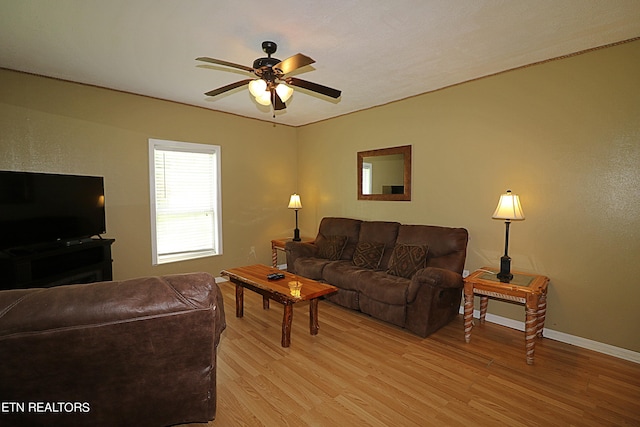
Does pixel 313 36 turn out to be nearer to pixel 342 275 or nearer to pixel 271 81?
pixel 271 81

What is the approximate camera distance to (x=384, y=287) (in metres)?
3.18

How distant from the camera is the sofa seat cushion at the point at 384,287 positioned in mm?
3070

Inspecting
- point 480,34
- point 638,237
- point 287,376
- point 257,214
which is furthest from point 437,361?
point 257,214

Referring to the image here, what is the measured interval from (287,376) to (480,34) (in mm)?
3072

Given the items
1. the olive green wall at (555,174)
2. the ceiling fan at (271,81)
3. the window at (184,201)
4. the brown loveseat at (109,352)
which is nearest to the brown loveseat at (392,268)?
the olive green wall at (555,174)

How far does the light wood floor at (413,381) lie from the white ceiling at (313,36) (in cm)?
266

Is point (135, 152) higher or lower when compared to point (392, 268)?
higher

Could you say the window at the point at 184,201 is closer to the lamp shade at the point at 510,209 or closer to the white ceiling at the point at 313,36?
the white ceiling at the point at 313,36

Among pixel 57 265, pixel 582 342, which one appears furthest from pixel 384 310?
pixel 57 265

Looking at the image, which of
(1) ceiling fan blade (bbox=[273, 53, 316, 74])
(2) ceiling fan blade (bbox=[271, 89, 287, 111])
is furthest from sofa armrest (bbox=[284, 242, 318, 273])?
(1) ceiling fan blade (bbox=[273, 53, 316, 74])

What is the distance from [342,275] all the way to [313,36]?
97.0 inches

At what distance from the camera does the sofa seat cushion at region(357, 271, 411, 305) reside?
121 inches

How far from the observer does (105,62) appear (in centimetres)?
296

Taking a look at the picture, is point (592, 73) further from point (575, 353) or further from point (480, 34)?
point (575, 353)
